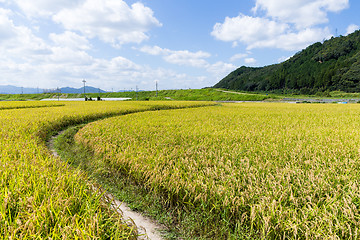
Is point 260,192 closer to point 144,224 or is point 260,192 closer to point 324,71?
point 144,224

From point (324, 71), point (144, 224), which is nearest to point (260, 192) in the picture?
point (144, 224)

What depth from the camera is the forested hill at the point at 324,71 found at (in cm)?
9551

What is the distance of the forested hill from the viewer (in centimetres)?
9551

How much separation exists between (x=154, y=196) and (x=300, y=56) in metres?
205

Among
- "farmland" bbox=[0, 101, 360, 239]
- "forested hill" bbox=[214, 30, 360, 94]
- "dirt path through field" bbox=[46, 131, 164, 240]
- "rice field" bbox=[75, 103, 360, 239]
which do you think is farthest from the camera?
"forested hill" bbox=[214, 30, 360, 94]

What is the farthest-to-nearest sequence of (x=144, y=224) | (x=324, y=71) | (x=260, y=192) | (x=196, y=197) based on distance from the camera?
(x=324, y=71) → (x=144, y=224) → (x=196, y=197) → (x=260, y=192)

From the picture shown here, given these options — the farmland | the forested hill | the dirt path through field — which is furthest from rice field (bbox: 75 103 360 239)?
the forested hill

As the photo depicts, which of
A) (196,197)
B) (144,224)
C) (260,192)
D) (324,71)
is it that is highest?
(324,71)

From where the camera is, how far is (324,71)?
356 feet

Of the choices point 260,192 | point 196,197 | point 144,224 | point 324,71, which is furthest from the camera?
point 324,71

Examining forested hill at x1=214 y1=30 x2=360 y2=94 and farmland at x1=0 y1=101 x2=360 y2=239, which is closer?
farmland at x1=0 y1=101 x2=360 y2=239

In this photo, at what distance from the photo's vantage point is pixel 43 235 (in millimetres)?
2299

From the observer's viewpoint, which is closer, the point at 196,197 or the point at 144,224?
the point at 196,197

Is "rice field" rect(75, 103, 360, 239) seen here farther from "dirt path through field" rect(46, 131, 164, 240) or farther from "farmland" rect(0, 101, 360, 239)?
"dirt path through field" rect(46, 131, 164, 240)
